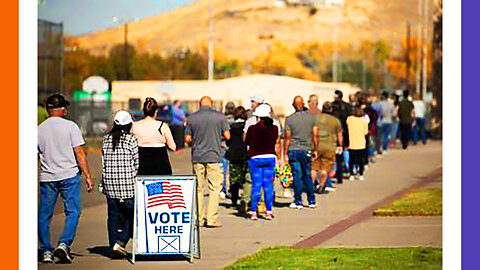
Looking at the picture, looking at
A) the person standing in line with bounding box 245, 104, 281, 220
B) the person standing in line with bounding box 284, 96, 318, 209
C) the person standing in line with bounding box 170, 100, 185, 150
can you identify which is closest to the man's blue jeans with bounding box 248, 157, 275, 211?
the person standing in line with bounding box 245, 104, 281, 220

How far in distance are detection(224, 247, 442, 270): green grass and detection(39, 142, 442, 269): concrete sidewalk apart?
408 mm

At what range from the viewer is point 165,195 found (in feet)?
43.7

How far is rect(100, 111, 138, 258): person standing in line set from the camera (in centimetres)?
1333

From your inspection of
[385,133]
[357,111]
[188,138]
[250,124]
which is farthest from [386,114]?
[188,138]

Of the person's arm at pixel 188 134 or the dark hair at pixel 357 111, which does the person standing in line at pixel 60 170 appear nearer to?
the person's arm at pixel 188 134

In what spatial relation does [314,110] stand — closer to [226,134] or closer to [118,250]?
[226,134]

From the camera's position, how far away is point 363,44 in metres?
193

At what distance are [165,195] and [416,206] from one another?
7.02m
